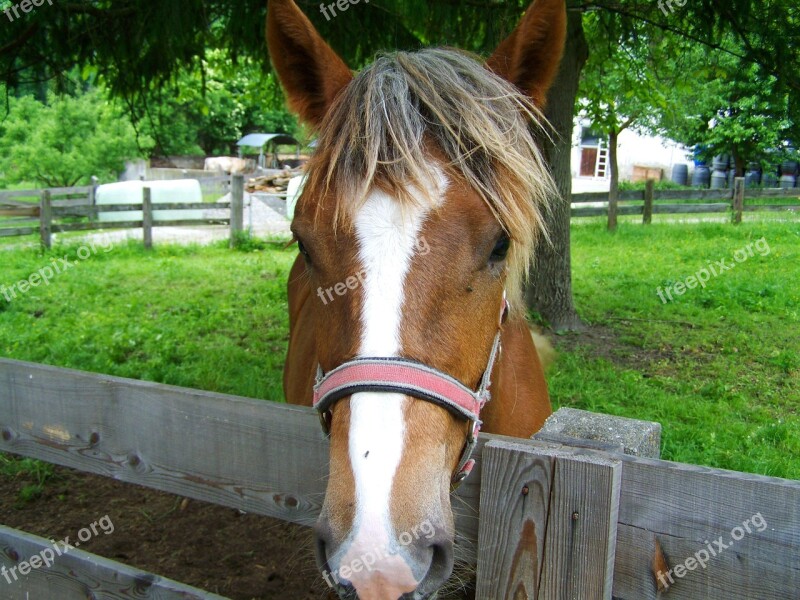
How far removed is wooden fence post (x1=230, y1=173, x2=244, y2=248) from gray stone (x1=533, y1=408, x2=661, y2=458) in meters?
13.4

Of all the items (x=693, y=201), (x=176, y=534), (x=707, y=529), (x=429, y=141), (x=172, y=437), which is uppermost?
(x=693, y=201)

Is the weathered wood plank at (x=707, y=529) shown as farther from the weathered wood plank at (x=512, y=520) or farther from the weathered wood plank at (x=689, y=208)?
the weathered wood plank at (x=689, y=208)

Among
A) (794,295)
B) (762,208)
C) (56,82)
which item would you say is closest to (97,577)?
(56,82)

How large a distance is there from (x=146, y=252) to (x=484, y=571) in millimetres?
13120

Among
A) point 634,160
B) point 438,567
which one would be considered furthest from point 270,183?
point 438,567

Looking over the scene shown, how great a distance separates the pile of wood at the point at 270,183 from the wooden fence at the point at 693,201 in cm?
1179

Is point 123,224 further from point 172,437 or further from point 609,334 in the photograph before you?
point 172,437

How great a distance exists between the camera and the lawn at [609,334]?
4.74 metres

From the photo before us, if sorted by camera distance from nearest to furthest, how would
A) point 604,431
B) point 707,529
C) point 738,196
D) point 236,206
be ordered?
point 707,529 < point 604,431 < point 236,206 < point 738,196

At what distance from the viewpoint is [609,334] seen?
673 centimetres

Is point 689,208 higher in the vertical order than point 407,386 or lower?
higher

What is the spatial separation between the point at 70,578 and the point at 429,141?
1774 millimetres

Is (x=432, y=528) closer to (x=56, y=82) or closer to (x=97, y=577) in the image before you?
(x=97, y=577)

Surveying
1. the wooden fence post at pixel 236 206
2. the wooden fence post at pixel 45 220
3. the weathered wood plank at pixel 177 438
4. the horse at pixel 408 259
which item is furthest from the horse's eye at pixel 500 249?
the wooden fence post at pixel 45 220
